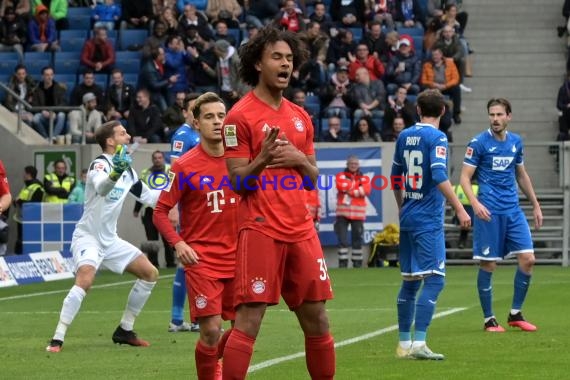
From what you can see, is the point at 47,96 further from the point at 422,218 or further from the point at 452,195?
Answer: the point at 452,195

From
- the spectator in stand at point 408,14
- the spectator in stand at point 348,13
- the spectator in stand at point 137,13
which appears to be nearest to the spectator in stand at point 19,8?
the spectator in stand at point 137,13

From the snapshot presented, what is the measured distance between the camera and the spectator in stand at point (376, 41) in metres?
30.1

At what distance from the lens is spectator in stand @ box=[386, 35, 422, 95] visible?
97.3 feet

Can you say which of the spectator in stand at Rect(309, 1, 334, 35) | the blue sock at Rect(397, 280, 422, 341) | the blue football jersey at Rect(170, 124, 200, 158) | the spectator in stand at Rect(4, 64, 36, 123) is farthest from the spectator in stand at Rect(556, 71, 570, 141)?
the blue sock at Rect(397, 280, 422, 341)

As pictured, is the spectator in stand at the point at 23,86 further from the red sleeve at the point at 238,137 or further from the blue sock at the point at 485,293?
the red sleeve at the point at 238,137

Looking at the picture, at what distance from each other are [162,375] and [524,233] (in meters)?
4.97

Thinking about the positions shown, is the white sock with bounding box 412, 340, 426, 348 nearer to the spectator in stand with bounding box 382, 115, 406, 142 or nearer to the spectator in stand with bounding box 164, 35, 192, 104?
the spectator in stand with bounding box 382, 115, 406, 142

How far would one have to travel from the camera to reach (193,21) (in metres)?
30.9

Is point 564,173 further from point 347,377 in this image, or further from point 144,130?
point 347,377

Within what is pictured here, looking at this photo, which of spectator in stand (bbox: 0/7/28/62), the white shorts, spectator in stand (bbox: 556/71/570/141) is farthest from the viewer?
spectator in stand (bbox: 0/7/28/62)

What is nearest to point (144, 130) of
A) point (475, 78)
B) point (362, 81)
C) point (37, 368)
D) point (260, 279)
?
point (362, 81)

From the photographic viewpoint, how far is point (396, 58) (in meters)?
29.8

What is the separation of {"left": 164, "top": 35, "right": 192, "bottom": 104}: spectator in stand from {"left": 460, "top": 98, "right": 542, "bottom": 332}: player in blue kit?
52.2 feet

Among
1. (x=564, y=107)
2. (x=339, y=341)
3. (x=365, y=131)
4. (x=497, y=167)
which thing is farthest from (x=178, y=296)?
(x=564, y=107)
